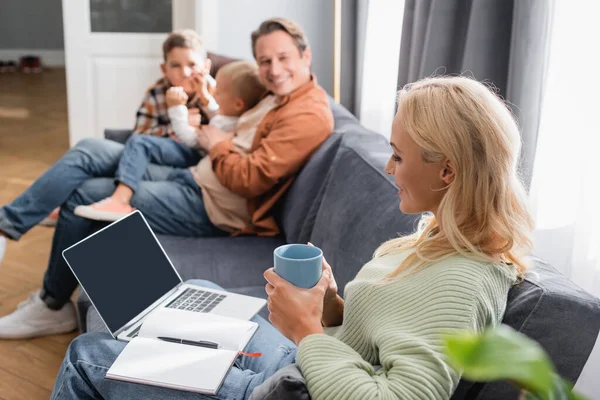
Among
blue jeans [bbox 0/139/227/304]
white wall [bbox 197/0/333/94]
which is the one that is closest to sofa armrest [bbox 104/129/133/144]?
blue jeans [bbox 0/139/227/304]

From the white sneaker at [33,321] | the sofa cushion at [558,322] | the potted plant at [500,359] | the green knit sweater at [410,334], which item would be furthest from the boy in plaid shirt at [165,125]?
the potted plant at [500,359]

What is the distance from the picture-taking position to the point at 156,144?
266 cm

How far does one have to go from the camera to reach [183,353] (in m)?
1.29

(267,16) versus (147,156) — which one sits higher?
(267,16)

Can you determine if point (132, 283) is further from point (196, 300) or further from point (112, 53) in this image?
point (112, 53)

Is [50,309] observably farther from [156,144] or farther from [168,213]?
[156,144]

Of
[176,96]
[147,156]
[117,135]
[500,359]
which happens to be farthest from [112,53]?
[500,359]

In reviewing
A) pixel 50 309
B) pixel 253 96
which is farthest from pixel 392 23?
pixel 50 309

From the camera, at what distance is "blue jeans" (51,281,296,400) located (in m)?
1.21

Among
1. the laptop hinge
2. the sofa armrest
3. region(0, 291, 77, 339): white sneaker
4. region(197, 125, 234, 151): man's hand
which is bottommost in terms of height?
region(0, 291, 77, 339): white sneaker

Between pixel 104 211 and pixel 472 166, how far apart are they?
152 cm

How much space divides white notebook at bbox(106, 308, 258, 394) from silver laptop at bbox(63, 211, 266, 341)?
145mm

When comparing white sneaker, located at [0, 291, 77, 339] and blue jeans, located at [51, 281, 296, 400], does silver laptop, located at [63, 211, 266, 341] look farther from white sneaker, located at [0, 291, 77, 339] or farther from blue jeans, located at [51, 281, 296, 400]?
white sneaker, located at [0, 291, 77, 339]

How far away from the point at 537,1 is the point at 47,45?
7.30m
